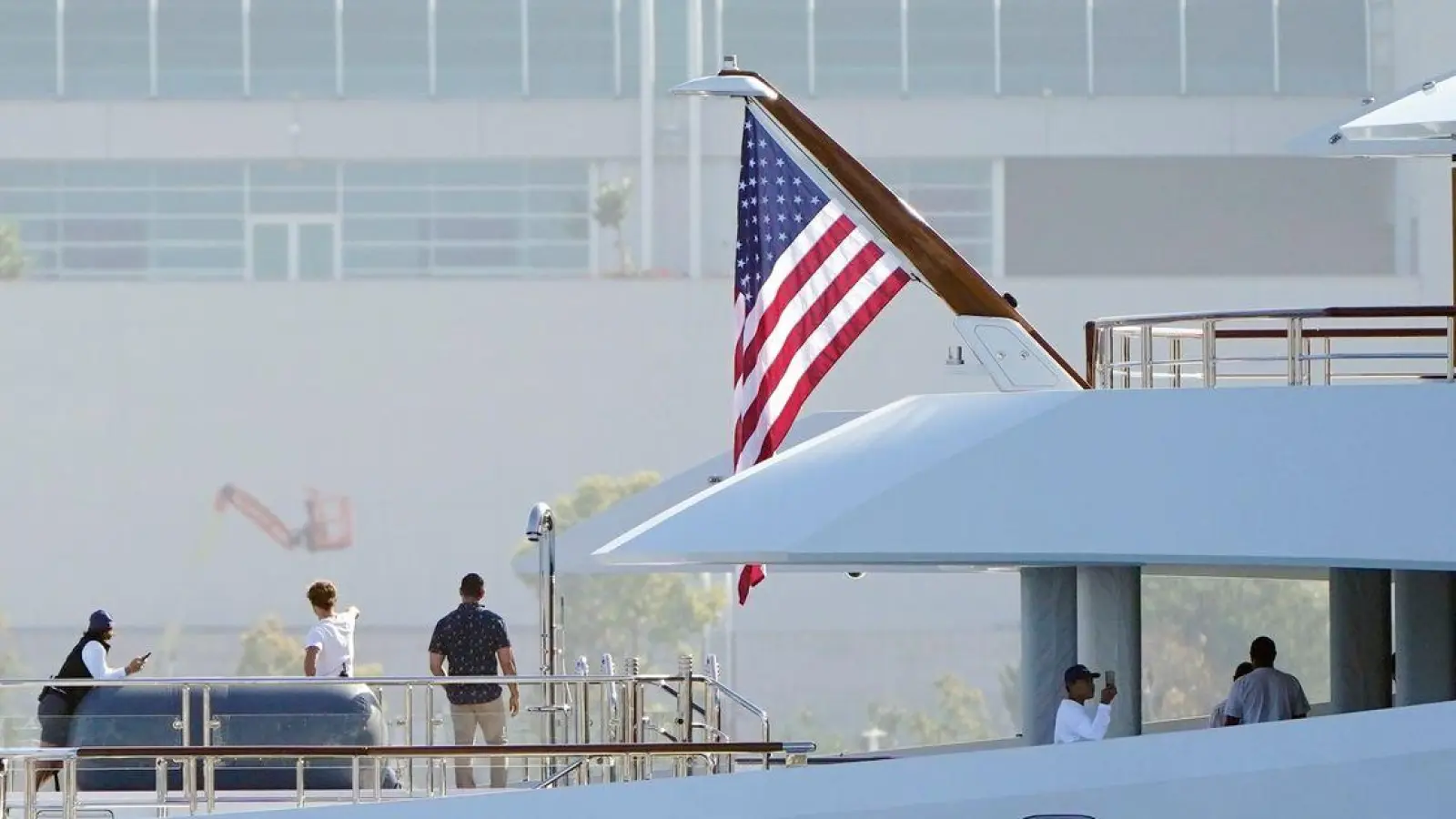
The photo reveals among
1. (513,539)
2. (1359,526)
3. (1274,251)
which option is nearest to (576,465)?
(513,539)

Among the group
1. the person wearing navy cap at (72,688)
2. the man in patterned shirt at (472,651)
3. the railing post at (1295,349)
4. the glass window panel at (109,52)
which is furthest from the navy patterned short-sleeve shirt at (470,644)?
the glass window panel at (109,52)

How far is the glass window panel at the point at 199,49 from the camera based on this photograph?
54.3 metres

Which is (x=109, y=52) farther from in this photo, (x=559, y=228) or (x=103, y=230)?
(x=559, y=228)

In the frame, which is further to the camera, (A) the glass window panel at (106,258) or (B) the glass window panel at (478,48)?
(A) the glass window panel at (106,258)

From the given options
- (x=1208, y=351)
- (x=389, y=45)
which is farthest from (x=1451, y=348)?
(x=389, y=45)

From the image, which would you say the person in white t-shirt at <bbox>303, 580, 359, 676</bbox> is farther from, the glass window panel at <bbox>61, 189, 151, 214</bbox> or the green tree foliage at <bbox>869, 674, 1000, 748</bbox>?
the glass window panel at <bbox>61, 189, 151, 214</bbox>

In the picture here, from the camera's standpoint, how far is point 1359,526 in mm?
9922

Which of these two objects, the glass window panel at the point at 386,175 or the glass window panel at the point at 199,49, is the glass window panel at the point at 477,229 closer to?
the glass window panel at the point at 386,175

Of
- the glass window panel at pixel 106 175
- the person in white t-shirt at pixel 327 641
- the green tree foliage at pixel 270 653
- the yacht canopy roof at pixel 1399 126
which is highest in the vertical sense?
the glass window panel at pixel 106 175

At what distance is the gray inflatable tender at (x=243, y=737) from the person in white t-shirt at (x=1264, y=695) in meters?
4.34

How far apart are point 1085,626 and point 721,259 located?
42.5m

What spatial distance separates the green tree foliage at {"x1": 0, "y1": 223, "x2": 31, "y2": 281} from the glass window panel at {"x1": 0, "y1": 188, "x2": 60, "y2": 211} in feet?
1.18

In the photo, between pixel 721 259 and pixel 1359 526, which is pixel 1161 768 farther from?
pixel 721 259

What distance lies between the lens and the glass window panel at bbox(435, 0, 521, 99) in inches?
2132
